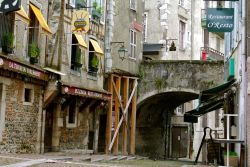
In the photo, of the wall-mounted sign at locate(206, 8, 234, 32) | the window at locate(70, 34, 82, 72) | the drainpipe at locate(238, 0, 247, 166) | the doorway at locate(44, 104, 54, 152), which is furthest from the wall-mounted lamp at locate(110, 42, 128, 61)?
the drainpipe at locate(238, 0, 247, 166)

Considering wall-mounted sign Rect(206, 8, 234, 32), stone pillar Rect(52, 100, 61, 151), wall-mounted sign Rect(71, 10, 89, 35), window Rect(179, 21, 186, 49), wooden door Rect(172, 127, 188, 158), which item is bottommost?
wooden door Rect(172, 127, 188, 158)

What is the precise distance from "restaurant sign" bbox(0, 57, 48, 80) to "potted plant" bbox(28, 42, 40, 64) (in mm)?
578

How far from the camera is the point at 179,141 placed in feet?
106

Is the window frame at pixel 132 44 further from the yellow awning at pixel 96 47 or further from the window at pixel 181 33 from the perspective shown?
the window at pixel 181 33

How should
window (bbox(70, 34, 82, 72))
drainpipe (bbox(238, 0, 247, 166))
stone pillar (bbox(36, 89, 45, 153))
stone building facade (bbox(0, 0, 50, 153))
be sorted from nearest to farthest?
drainpipe (bbox(238, 0, 247, 166)), stone building facade (bbox(0, 0, 50, 153)), stone pillar (bbox(36, 89, 45, 153)), window (bbox(70, 34, 82, 72))

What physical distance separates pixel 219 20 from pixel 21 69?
6.07m

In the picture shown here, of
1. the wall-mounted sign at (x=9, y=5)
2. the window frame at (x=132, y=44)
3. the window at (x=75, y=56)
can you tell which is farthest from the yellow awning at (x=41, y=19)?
the window frame at (x=132, y=44)

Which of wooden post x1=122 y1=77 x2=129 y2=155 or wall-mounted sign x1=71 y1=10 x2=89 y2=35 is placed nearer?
wall-mounted sign x1=71 y1=10 x2=89 y2=35

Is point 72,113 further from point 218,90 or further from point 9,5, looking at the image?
point 9,5

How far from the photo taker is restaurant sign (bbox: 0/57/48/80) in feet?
45.5

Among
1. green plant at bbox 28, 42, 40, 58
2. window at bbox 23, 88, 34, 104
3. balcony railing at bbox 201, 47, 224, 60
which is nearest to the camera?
green plant at bbox 28, 42, 40, 58

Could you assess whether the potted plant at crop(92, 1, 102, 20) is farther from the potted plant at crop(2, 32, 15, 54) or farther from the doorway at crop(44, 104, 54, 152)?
the potted plant at crop(2, 32, 15, 54)

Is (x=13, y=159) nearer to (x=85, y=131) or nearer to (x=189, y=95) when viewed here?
(x=85, y=131)

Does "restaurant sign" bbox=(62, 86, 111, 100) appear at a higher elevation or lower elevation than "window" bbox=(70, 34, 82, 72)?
lower
